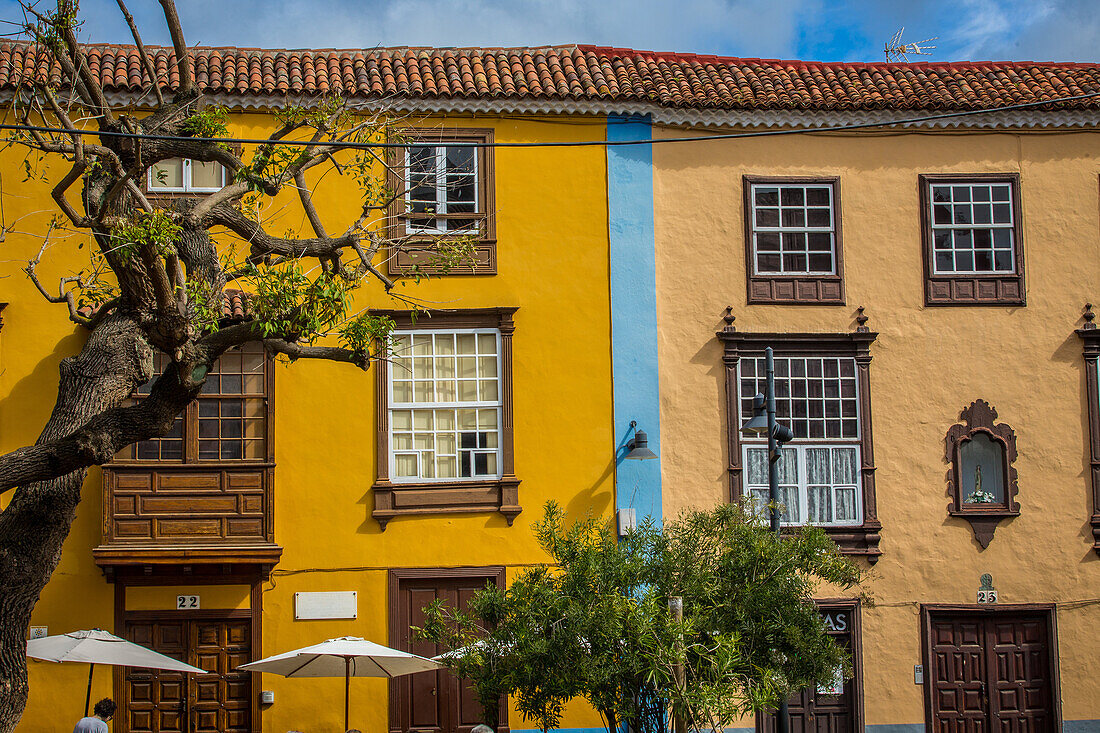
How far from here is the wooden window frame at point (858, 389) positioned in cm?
1605

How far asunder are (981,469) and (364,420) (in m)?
8.63

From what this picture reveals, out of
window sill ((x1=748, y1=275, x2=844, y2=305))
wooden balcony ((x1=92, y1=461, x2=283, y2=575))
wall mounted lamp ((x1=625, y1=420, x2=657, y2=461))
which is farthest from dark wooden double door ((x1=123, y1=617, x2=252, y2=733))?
window sill ((x1=748, y1=275, x2=844, y2=305))

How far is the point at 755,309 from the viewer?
16.4 m

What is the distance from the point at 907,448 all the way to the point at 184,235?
403 inches

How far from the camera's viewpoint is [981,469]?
54.1 feet

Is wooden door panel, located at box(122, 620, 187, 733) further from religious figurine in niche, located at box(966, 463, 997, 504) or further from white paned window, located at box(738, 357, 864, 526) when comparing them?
religious figurine in niche, located at box(966, 463, 997, 504)

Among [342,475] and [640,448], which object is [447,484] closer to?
[342,475]

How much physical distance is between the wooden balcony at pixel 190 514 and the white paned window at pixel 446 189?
4061 mm

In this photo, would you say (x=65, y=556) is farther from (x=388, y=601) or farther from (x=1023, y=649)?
(x=1023, y=649)

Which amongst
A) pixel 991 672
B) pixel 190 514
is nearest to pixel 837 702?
pixel 991 672

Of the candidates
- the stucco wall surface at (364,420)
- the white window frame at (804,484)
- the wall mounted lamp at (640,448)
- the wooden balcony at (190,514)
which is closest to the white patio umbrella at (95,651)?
the wooden balcony at (190,514)

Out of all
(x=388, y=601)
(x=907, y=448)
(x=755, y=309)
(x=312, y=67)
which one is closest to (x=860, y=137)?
(x=755, y=309)

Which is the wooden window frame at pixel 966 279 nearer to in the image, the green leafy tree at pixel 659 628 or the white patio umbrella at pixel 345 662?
the green leafy tree at pixel 659 628

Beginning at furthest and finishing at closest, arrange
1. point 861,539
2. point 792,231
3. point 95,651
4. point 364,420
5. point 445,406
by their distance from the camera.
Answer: point 792,231 → point 861,539 → point 445,406 → point 364,420 → point 95,651
